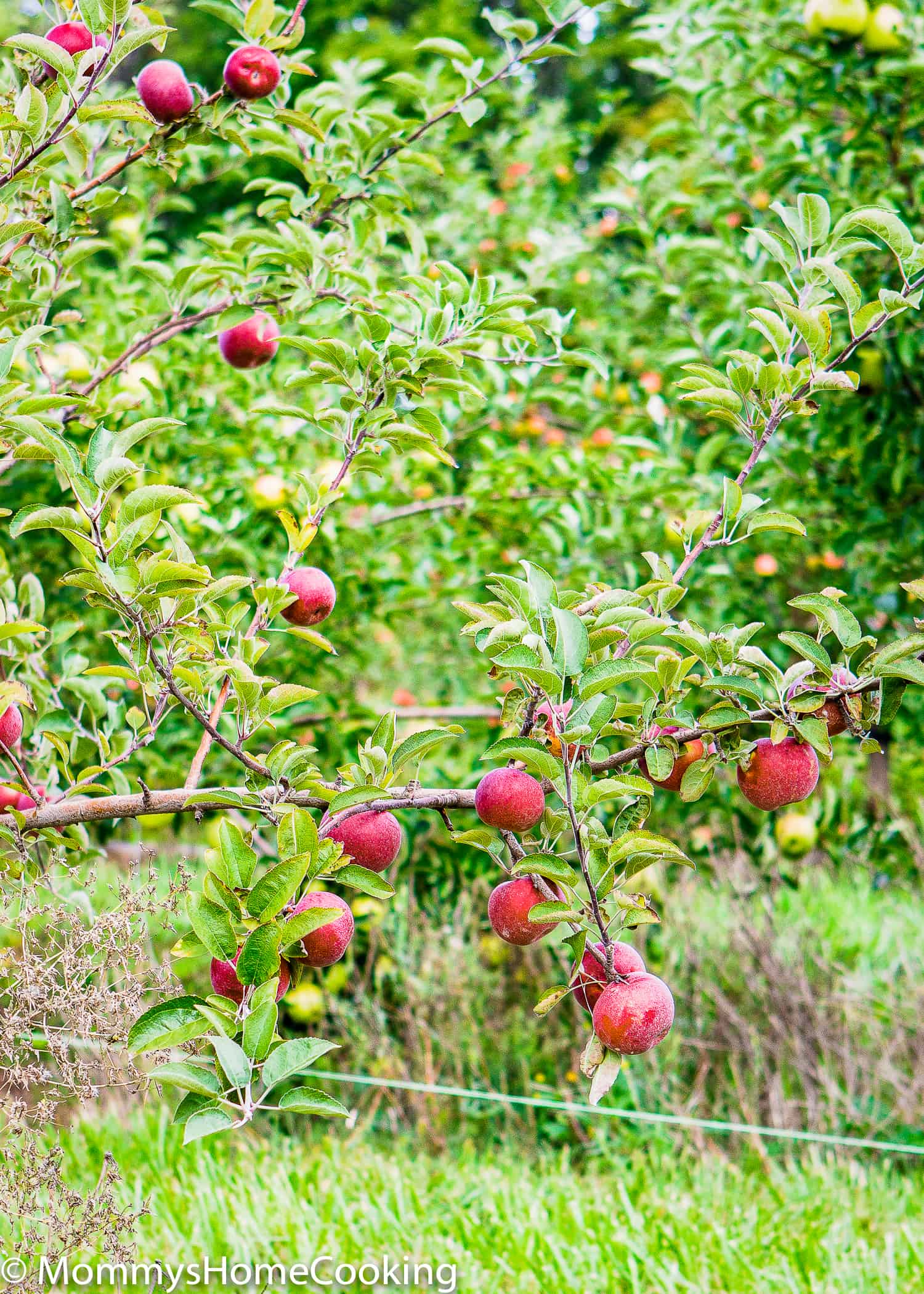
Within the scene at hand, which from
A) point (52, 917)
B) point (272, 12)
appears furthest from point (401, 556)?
point (52, 917)

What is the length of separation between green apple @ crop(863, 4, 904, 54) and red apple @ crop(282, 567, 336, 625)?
191 centimetres

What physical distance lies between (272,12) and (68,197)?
354 millimetres

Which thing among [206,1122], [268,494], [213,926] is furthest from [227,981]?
[268,494]

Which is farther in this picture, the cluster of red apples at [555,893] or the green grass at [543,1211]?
the green grass at [543,1211]

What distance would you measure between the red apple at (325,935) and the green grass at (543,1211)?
104cm

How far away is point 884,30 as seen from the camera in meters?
2.44

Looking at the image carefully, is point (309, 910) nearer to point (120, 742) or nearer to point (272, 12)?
point (120, 742)

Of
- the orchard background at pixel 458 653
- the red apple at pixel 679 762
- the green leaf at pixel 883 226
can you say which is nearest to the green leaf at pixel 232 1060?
the orchard background at pixel 458 653

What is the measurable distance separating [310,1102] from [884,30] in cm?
250

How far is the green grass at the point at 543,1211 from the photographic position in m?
1.85

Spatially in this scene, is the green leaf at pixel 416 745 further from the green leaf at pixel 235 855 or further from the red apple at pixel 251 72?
the red apple at pixel 251 72

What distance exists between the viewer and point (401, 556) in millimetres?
2670

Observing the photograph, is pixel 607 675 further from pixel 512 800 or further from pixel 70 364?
pixel 70 364

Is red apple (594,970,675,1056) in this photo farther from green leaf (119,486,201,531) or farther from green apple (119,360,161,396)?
green apple (119,360,161,396)
